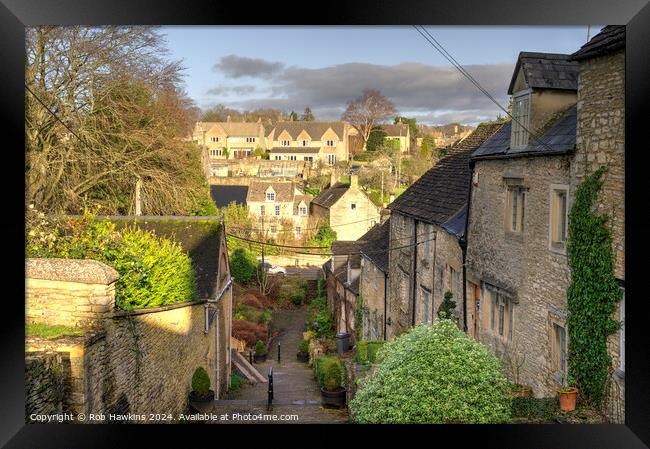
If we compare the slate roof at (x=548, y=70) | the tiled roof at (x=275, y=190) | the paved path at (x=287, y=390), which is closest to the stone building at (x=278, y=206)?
the tiled roof at (x=275, y=190)

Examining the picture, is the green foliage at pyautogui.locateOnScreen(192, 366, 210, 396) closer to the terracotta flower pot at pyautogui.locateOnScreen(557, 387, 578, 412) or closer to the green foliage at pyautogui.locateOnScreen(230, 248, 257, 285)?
the terracotta flower pot at pyautogui.locateOnScreen(557, 387, 578, 412)

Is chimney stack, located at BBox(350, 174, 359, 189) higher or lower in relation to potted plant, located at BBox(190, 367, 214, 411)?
higher

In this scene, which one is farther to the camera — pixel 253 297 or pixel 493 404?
pixel 253 297

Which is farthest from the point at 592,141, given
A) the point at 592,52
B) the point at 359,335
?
the point at 359,335

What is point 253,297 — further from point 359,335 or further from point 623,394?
point 623,394

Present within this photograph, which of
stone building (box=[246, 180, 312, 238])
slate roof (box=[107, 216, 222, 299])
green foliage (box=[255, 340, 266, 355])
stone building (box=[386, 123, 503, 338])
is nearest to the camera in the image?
slate roof (box=[107, 216, 222, 299])

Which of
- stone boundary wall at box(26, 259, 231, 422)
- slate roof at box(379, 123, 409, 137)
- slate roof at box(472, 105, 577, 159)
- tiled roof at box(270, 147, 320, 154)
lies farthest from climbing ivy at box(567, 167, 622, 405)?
tiled roof at box(270, 147, 320, 154)
